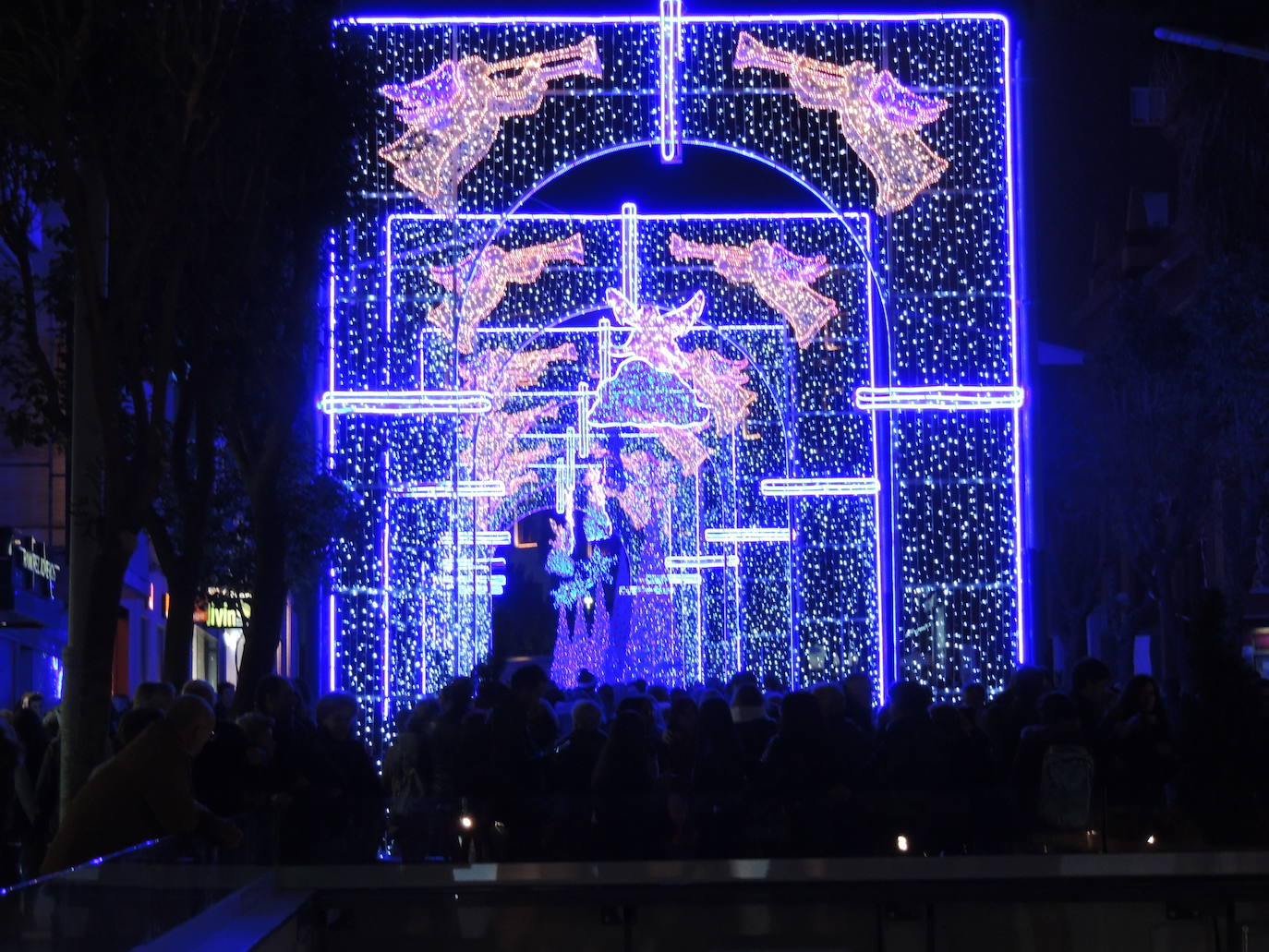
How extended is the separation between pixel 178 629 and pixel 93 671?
6934 millimetres

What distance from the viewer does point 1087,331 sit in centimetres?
6350

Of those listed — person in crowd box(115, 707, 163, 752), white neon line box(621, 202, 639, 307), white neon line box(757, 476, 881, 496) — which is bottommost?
person in crowd box(115, 707, 163, 752)

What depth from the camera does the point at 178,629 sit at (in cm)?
1853

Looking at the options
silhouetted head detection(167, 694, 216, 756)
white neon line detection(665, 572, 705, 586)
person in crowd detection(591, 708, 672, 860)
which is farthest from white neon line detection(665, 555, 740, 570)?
silhouetted head detection(167, 694, 216, 756)

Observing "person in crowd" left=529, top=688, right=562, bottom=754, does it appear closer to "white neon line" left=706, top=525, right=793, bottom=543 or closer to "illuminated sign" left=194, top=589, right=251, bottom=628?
"illuminated sign" left=194, top=589, right=251, bottom=628

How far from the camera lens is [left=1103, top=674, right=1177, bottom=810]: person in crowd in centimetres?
1197

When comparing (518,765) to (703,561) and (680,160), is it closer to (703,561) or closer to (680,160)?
(680,160)

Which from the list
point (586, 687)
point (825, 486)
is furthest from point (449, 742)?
point (825, 486)

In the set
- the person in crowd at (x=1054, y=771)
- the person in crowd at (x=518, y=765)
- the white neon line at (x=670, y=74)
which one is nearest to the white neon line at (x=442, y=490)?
the white neon line at (x=670, y=74)

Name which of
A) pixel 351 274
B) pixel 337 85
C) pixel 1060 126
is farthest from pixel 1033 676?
pixel 1060 126

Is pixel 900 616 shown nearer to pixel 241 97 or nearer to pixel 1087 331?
pixel 241 97

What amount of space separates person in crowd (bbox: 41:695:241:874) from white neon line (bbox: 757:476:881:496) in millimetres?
15104

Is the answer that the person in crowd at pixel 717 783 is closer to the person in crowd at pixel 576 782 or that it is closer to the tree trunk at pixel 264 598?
the person in crowd at pixel 576 782

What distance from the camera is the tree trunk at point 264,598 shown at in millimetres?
19703
